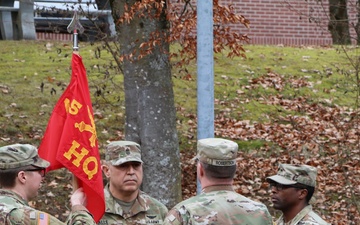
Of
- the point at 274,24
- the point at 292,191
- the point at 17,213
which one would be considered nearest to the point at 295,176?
the point at 292,191

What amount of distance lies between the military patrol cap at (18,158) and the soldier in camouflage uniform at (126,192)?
1.15 metres

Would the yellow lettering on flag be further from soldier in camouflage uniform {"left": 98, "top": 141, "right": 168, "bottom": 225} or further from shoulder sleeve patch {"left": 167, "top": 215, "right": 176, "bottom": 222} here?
shoulder sleeve patch {"left": 167, "top": 215, "right": 176, "bottom": 222}

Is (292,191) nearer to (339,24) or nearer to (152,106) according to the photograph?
(152,106)

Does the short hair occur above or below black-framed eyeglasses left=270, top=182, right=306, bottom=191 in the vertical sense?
above

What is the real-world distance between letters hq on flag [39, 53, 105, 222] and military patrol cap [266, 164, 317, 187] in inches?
55.4

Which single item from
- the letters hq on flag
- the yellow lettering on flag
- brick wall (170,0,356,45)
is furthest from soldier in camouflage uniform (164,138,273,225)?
brick wall (170,0,356,45)

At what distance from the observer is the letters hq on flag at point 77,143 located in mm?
7410

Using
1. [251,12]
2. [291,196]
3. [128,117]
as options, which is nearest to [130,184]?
[291,196]

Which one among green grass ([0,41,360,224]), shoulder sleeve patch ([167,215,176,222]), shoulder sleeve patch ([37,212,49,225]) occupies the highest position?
shoulder sleeve patch ([167,215,176,222])

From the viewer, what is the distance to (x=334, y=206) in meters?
13.2

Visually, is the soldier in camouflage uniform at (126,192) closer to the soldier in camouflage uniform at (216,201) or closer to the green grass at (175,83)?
the soldier in camouflage uniform at (216,201)

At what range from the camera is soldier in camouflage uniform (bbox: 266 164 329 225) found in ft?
23.9

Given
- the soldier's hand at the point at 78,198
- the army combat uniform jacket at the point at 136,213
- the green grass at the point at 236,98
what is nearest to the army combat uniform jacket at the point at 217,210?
the soldier's hand at the point at 78,198

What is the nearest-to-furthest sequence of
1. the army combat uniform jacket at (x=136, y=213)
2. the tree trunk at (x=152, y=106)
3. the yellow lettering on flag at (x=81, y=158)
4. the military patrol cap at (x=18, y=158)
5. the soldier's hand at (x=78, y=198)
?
the military patrol cap at (x=18, y=158) → the soldier's hand at (x=78, y=198) → the army combat uniform jacket at (x=136, y=213) → the yellow lettering on flag at (x=81, y=158) → the tree trunk at (x=152, y=106)
